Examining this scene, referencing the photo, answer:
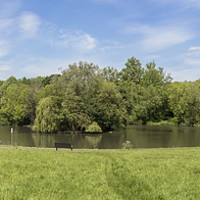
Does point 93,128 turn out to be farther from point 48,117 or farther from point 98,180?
point 98,180

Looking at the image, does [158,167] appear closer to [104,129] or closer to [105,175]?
[105,175]

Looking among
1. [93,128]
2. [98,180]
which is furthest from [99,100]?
[98,180]

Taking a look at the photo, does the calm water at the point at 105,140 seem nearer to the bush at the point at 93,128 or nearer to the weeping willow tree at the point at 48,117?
the bush at the point at 93,128

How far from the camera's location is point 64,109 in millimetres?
45875

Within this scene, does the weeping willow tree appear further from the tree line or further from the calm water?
the calm water

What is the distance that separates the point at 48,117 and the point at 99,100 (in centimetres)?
1142

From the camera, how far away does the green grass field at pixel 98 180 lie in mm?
6684

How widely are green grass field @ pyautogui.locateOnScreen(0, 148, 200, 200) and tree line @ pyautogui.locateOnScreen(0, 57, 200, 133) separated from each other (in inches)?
1400

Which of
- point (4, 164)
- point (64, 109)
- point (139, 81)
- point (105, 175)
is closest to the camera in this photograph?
point (105, 175)

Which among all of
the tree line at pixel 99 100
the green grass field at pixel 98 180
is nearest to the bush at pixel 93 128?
the tree line at pixel 99 100

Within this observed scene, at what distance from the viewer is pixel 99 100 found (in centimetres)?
4906

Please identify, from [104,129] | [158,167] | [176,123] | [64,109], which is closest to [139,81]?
[176,123]

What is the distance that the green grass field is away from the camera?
6.68 metres

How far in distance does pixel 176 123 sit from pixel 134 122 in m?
12.4
